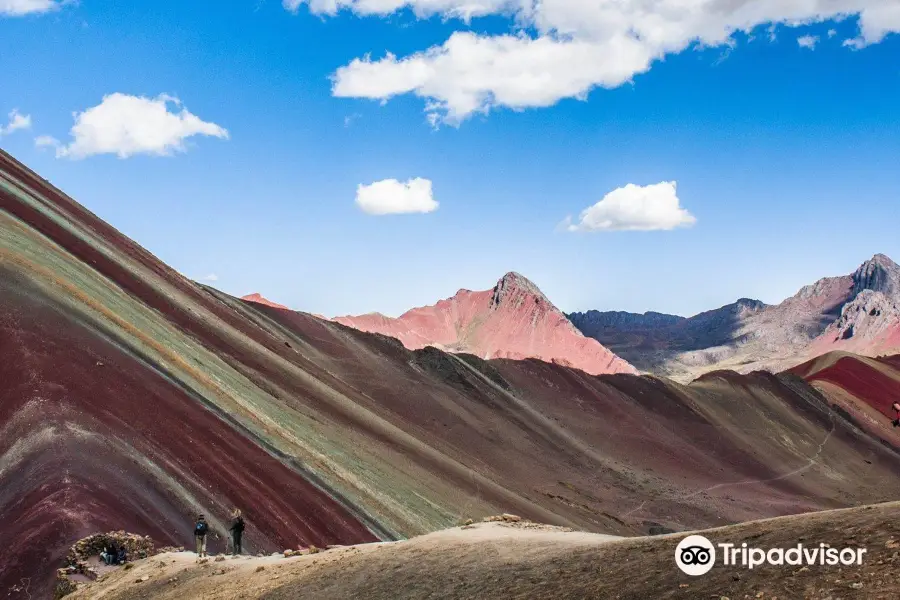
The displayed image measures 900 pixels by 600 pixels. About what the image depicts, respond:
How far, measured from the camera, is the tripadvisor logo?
1099 centimetres

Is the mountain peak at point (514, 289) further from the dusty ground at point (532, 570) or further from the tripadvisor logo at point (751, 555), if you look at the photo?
the tripadvisor logo at point (751, 555)

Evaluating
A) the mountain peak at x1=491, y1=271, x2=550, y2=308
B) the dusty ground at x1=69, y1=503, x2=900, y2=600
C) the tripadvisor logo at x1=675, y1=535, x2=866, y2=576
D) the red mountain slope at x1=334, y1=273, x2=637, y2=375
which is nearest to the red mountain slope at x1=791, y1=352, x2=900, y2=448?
the red mountain slope at x1=334, y1=273, x2=637, y2=375

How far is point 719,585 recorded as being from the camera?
1134cm

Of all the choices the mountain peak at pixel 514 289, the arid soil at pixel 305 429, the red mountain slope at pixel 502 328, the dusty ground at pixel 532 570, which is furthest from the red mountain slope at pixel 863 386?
the dusty ground at pixel 532 570

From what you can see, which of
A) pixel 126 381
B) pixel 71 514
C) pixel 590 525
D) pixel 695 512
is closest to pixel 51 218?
pixel 126 381

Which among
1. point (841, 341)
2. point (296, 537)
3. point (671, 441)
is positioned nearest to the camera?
point (296, 537)

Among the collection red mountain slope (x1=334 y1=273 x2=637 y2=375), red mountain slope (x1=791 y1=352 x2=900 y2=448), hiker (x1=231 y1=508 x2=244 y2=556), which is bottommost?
hiker (x1=231 y1=508 x2=244 y2=556)

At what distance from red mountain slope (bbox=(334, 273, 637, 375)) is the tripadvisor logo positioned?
99.7 metres

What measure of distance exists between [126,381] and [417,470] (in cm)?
2053

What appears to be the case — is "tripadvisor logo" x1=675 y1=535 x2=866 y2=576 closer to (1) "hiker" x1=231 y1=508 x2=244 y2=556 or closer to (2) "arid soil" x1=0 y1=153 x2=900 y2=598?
(1) "hiker" x1=231 y1=508 x2=244 y2=556

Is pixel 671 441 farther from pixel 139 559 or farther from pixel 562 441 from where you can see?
pixel 139 559

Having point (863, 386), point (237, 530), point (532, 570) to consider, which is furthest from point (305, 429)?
point (863, 386)

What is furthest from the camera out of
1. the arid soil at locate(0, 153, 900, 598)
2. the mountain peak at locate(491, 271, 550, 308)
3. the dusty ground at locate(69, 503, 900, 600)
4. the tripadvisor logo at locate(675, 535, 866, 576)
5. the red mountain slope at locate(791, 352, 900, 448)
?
the mountain peak at locate(491, 271, 550, 308)

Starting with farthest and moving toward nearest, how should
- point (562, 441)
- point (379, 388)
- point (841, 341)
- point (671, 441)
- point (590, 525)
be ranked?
point (841, 341), point (671, 441), point (562, 441), point (379, 388), point (590, 525)
